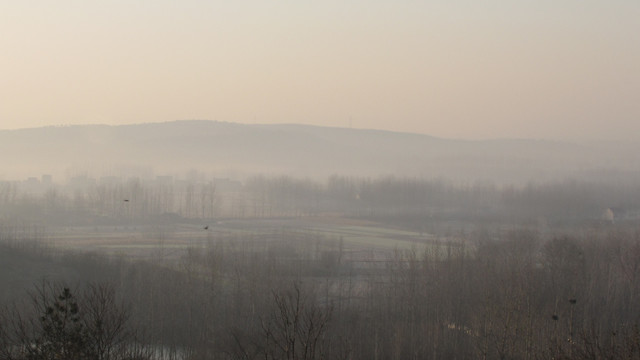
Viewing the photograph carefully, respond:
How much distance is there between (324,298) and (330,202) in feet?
136

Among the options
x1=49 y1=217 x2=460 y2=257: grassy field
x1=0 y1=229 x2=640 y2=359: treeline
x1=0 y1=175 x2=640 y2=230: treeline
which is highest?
x1=0 y1=175 x2=640 y2=230: treeline

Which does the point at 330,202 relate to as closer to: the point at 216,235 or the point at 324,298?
the point at 216,235

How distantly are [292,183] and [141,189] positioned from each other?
716 inches

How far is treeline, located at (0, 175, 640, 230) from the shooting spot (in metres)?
52.7

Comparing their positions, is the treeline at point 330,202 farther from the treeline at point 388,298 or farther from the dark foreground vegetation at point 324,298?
the treeline at point 388,298

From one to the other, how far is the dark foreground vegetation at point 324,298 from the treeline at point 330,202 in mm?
5013

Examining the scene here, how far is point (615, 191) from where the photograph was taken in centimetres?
6694

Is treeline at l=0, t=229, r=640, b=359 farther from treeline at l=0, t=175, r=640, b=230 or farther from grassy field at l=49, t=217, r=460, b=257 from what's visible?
treeline at l=0, t=175, r=640, b=230

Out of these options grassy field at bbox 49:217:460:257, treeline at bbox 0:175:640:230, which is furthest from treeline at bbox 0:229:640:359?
treeline at bbox 0:175:640:230

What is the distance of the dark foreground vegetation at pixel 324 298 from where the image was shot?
13805mm

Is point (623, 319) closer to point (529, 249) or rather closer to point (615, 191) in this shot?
point (529, 249)

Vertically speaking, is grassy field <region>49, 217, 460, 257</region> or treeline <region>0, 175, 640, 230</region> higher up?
treeline <region>0, 175, 640, 230</region>

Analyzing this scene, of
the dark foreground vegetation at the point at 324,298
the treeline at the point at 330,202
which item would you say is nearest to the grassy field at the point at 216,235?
the dark foreground vegetation at the point at 324,298

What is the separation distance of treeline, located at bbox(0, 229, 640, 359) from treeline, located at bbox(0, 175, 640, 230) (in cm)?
1979
